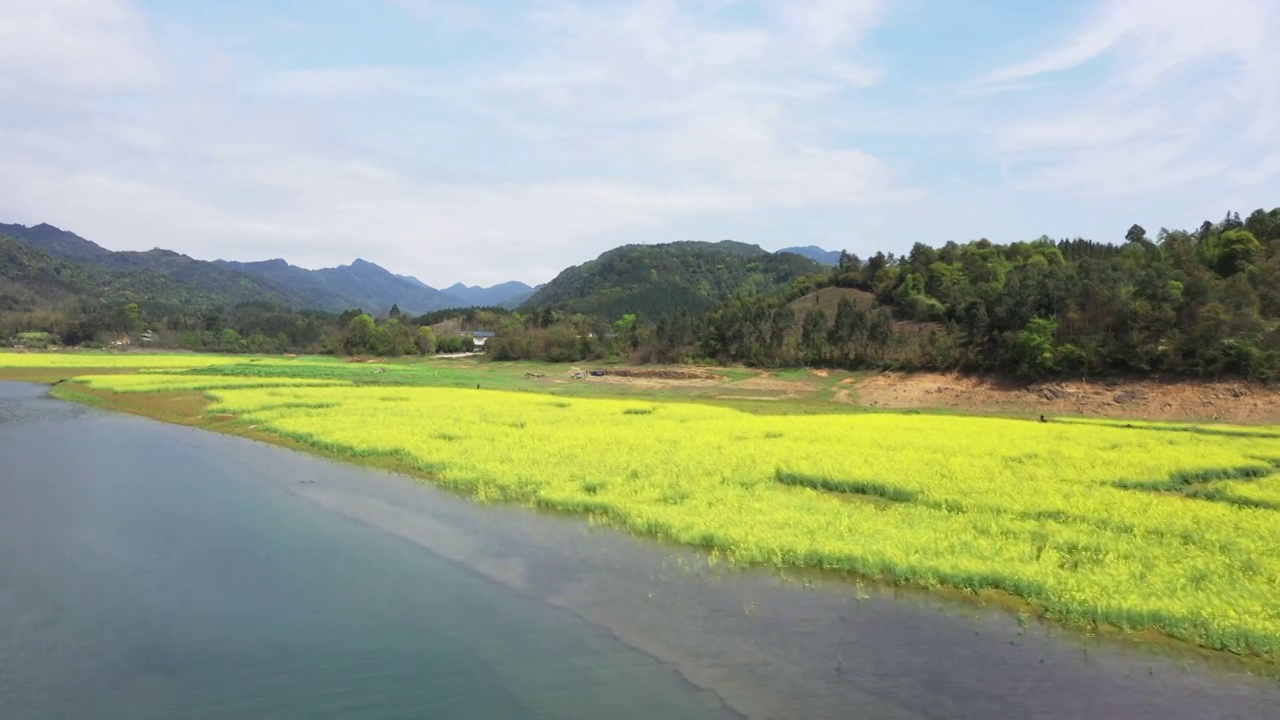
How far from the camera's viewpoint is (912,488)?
17438 mm

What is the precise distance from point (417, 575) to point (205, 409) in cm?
2696

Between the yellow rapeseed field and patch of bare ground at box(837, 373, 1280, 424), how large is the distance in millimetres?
10983

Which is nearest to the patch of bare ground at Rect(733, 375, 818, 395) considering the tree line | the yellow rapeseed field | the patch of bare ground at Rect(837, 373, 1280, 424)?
the patch of bare ground at Rect(837, 373, 1280, 424)

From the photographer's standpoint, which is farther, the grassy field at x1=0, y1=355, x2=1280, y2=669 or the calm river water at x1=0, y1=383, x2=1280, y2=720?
the grassy field at x1=0, y1=355, x2=1280, y2=669

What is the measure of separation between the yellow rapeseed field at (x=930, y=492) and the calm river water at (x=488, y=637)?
1.15m

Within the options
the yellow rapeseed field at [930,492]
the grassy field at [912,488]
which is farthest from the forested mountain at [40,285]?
the yellow rapeseed field at [930,492]

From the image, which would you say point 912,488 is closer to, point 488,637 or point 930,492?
point 930,492

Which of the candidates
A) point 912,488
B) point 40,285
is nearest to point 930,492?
point 912,488

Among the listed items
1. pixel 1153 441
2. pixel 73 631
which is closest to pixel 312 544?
pixel 73 631

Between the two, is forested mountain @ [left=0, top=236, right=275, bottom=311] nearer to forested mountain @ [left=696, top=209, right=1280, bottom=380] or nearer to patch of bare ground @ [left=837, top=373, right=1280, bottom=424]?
forested mountain @ [left=696, top=209, right=1280, bottom=380]

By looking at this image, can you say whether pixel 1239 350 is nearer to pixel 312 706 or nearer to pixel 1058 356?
pixel 1058 356

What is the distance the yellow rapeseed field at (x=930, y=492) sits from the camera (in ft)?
36.9

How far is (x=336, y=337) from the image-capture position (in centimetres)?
12850

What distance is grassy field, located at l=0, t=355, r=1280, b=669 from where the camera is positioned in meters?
11.3
